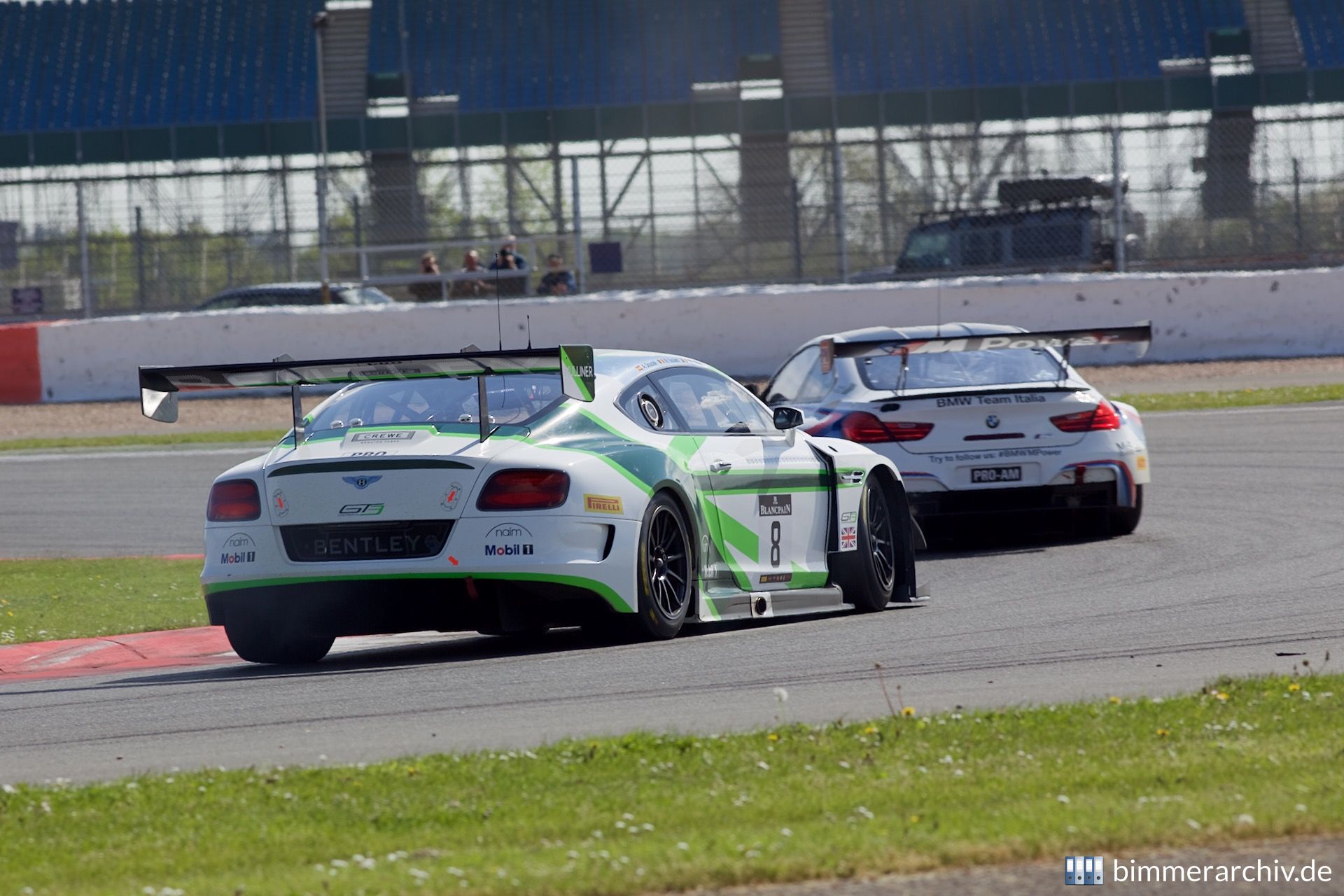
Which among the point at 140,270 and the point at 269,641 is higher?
the point at 140,270

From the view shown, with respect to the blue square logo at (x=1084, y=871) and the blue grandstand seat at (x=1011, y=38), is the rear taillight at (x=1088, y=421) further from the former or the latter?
the blue grandstand seat at (x=1011, y=38)

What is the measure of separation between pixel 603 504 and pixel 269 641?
1.66 meters

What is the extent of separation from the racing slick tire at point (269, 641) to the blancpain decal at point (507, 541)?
1.01 m

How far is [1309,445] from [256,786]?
12.6 metres

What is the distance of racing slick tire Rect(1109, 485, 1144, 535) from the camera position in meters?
12.2

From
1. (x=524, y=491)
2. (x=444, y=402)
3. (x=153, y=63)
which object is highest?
(x=153, y=63)

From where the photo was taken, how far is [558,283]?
81.7 feet

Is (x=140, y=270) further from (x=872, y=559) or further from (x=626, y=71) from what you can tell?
(x=872, y=559)

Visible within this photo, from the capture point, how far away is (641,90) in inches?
1393

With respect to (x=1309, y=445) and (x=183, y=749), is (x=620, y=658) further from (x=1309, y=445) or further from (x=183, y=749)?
(x=1309, y=445)

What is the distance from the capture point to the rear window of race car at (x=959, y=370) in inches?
482

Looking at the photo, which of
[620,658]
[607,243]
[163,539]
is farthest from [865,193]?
[620,658]

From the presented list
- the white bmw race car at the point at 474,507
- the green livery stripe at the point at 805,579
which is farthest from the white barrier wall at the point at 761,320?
the white bmw race car at the point at 474,507

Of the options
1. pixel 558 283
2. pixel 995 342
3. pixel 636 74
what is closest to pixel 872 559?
pixel 995 342
